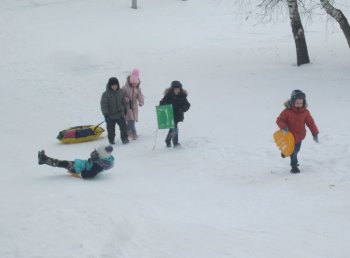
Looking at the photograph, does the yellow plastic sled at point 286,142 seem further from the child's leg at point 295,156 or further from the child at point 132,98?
the child at point 132,98

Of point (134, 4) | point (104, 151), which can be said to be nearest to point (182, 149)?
point (104, 151)

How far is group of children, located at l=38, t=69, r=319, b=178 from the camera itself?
8.87m

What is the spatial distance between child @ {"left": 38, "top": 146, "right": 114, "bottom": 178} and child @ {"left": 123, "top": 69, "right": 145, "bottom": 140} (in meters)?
3.82

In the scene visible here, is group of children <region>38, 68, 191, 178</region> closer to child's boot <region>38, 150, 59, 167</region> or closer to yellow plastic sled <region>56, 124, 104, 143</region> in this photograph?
yellow plastic sled <region>56, 124, 104, 143</region>

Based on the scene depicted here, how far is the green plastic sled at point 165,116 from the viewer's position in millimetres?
11477

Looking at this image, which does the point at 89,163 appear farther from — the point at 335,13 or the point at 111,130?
the point at 335,13

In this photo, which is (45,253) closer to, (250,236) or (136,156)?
(250,236)

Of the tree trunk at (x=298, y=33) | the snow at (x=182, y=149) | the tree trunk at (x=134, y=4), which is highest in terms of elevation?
the tree trunk at (x=134, y=4)

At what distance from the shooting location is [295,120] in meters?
8.89

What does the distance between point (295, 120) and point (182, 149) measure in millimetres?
3422

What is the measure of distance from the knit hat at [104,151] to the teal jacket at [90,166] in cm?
6

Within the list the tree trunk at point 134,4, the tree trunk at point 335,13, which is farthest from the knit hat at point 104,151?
the tree trunk at point 134,4

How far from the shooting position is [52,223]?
5.93 m

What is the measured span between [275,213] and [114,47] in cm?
1783
